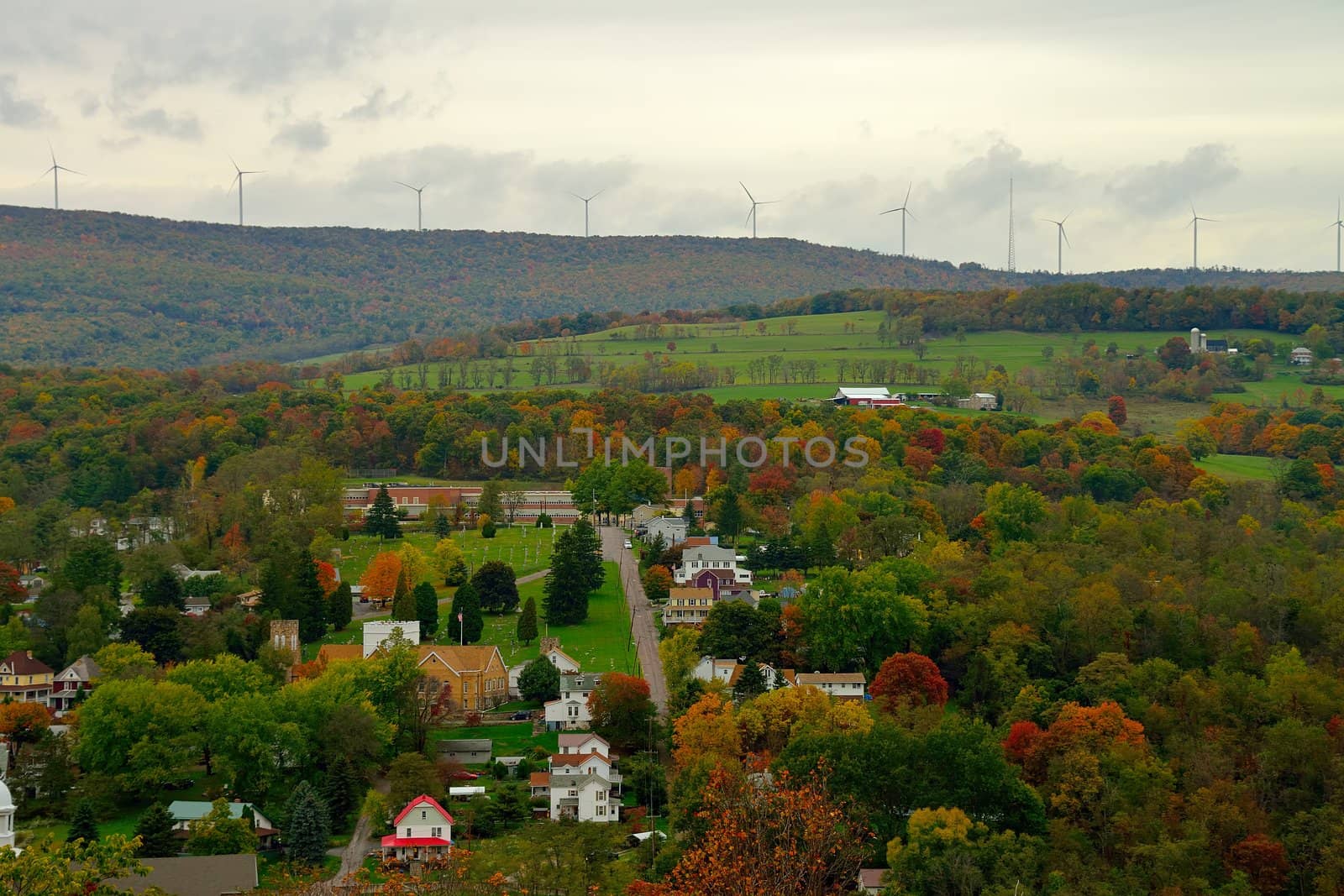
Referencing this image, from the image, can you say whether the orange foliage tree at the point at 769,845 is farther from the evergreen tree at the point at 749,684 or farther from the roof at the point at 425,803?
the evergreen tree at the point at 749,684

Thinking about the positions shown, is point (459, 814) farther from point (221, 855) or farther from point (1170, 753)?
point (1170, 753)

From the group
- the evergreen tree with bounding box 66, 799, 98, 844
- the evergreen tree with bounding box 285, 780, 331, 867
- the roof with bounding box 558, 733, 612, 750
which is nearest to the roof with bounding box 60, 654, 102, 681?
the evergreen tree with bounding box 66, 799, 98, 844

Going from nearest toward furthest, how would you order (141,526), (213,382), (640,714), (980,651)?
(640,714)
(980,651)
(141,526)
(213,382)

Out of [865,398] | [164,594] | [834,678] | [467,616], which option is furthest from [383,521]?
[865,398]

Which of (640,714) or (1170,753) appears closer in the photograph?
(1170,753)

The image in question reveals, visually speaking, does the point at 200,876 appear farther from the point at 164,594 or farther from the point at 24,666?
the point at 164,594

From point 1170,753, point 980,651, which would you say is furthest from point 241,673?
point 1170,753

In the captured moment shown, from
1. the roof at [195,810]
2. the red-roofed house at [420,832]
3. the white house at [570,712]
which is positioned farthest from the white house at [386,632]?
the red-roofed house at [420,832]
